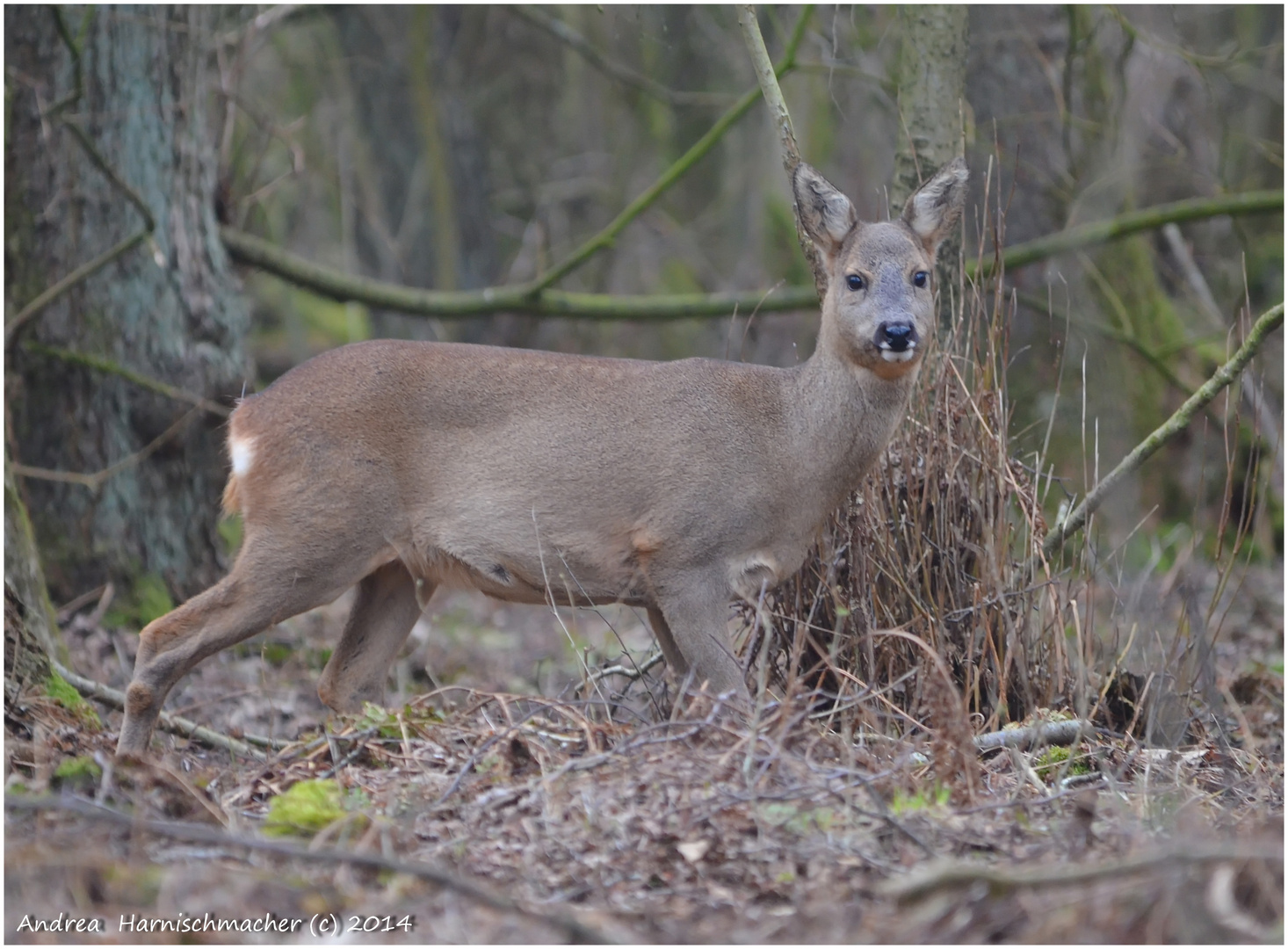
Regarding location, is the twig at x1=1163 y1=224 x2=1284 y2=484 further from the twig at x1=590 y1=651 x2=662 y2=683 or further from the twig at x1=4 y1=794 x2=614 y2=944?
the twig at x1=4 y1=794 x2=614 y2=944

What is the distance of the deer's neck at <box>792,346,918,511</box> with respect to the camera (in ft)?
19.2

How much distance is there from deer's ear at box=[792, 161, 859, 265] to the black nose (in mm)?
594

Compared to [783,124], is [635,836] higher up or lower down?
lower down

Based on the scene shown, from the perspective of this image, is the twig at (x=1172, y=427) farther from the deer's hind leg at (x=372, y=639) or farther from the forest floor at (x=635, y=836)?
the deer's hind leg at (x=372, y=639)

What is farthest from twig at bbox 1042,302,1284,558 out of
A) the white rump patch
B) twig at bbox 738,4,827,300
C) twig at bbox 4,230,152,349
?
twig at bbox 4,230,152,349

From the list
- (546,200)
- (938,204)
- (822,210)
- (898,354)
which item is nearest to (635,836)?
(898,354)

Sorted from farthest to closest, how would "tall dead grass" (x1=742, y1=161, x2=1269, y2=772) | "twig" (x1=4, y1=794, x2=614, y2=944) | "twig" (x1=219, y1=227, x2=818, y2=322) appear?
"twig" (x1=219, y1=227, x2=818, y2=322) < "tall dead grass" (x1=742, y1=161, x2=1269, y2=772) < "twig" (x1=4, y1=794, x2=614, y2=944)

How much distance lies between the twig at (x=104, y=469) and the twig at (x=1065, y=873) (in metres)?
5.65

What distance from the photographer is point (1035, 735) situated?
17.1ft

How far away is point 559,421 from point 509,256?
48.1 feet

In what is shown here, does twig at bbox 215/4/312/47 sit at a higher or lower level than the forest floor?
higher

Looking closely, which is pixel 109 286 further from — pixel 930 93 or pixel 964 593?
pixel 964 593

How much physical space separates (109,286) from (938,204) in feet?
15.6

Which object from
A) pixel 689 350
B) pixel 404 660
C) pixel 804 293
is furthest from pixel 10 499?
pixel 689 350
